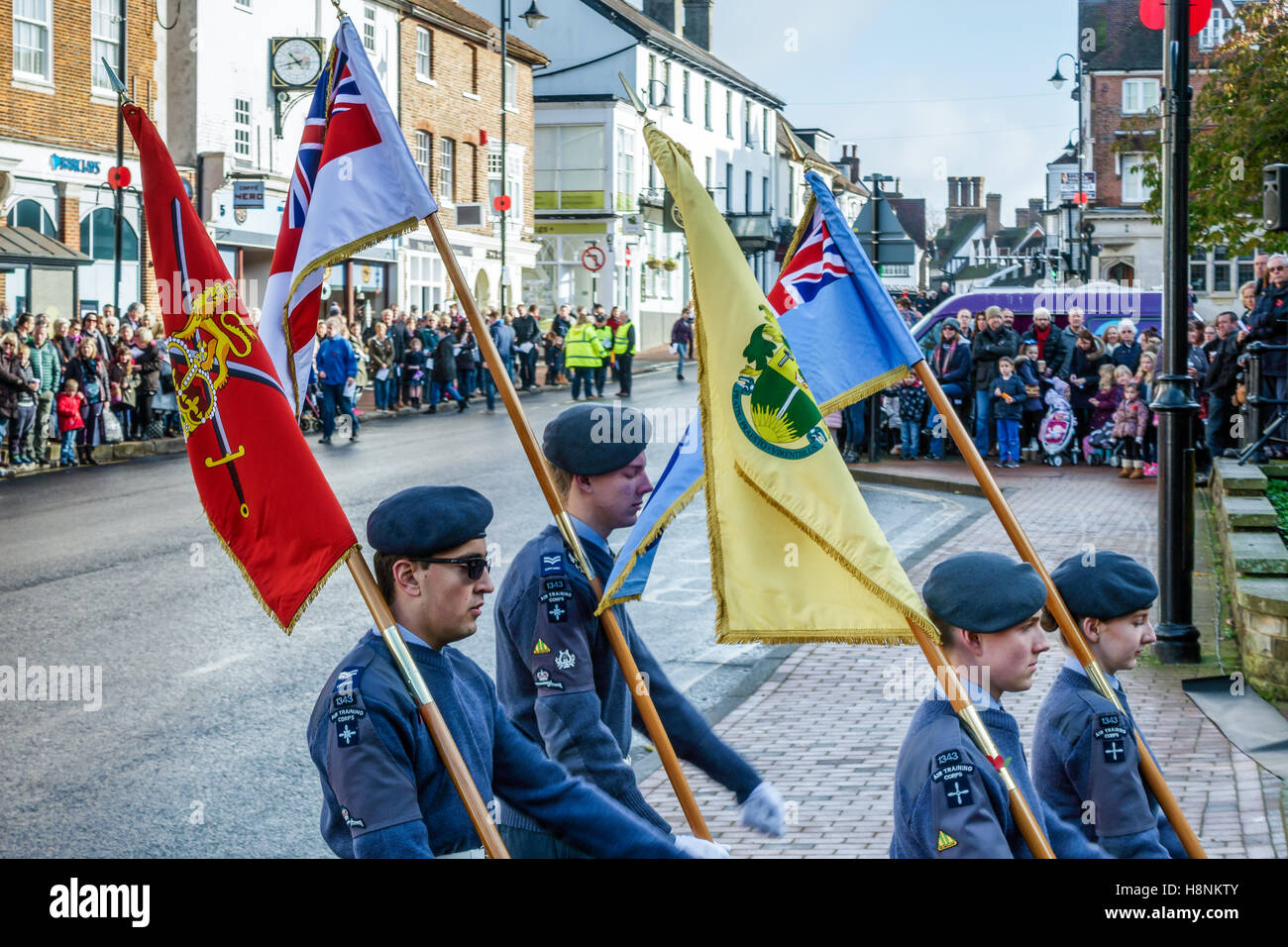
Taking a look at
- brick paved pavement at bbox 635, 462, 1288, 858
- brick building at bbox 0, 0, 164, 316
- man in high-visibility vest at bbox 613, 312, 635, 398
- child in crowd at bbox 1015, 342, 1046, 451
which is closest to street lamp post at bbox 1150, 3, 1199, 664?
brick paved pavement at bbox 635, 462, 1288, 858

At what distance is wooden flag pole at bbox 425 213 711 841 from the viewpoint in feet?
13.2

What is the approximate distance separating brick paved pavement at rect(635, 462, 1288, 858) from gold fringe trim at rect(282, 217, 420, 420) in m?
2.61

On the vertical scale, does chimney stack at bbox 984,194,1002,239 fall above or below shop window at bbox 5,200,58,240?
above

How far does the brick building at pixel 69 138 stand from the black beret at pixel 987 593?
76.9 ft

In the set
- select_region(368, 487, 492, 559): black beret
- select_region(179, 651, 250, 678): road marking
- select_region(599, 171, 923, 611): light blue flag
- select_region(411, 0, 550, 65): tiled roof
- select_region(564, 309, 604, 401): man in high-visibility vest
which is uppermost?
select_region(411, 0, 550, 65): tiled roof

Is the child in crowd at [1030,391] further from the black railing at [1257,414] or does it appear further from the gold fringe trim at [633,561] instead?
the gold fringe trim at [633,561]

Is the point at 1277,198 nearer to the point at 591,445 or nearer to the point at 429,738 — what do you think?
the point at 591,445

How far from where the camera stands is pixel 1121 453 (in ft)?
63.7

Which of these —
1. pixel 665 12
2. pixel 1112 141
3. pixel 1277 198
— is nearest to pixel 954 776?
pixel 1277 198

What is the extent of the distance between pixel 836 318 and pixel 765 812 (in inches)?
61.1

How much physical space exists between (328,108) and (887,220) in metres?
14.2

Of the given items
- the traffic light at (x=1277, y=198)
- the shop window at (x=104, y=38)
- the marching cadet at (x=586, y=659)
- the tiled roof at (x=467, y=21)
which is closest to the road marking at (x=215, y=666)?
the marching cadet at (x=586, y=659)

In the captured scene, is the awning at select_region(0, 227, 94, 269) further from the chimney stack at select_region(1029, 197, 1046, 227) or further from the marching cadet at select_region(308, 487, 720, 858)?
the chimney stack at select_region(1029, 197, 1046, 227)
